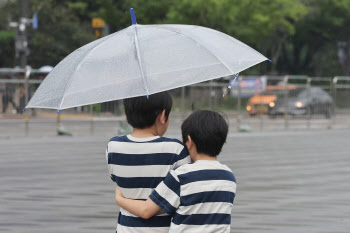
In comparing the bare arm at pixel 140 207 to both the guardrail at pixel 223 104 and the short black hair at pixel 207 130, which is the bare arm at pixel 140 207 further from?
the guardrail at pixel 223 104

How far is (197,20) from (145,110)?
112 ft

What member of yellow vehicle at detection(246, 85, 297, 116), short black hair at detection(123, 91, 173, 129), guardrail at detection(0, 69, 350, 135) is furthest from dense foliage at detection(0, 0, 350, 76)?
short black hair at detection(123, 91, 173, 129)

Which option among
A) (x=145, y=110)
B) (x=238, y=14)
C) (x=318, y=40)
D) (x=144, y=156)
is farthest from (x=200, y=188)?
(x=318, y=40)

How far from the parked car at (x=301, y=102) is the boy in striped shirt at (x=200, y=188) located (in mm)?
18657

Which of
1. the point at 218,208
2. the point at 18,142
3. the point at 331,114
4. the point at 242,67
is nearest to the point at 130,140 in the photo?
the point at 218,208

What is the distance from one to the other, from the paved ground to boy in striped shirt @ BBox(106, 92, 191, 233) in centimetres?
361

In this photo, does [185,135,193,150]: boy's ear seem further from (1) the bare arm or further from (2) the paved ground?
(2) the paved ground

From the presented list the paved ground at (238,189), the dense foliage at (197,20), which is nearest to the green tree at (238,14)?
the dense foliage at (197,20)

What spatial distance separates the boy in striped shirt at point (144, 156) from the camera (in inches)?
125

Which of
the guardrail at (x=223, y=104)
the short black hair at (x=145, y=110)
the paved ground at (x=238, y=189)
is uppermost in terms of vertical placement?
the short black hair at (x=145, y=110)

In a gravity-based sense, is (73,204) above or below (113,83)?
below

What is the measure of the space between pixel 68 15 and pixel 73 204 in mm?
33257

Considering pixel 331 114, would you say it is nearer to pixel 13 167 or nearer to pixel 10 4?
pixel 13 167

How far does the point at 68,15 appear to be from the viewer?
40656 mm
